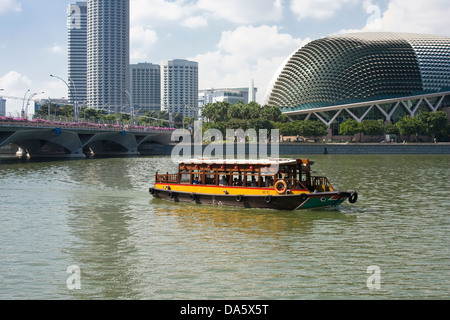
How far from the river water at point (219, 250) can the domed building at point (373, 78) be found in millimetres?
105107

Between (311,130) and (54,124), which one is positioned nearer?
(54,124)

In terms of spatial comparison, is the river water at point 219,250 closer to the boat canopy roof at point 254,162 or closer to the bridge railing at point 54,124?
the boat canopy roof at point 254,162

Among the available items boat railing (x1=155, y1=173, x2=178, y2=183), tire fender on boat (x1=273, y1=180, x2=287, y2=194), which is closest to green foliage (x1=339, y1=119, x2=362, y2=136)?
boat railing (x1=155, y1=173, x2=178, y2=183)

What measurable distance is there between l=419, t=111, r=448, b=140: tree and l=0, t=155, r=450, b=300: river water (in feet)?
290

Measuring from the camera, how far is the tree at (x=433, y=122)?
116 meters

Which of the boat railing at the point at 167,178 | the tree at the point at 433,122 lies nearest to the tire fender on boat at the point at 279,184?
the boat railing at the point at 167,178

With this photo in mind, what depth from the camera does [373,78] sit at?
134 m

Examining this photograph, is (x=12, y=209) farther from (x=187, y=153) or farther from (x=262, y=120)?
(x=262, y=120)

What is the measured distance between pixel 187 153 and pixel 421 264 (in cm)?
8443

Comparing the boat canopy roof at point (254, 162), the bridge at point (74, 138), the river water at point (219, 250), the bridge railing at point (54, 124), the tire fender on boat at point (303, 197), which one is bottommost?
the river water at point (219, 250)

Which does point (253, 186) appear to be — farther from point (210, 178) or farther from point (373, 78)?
point (373, 78)

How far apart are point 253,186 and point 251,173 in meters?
0.81

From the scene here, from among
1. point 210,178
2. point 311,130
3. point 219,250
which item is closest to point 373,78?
point 311,130

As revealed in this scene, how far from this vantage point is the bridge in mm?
68625
